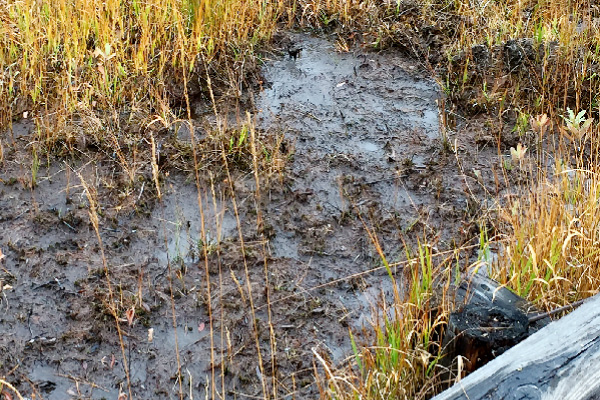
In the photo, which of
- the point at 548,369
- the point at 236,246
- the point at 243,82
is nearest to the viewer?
the point at 548,369

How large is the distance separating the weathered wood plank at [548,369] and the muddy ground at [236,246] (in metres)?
0.89

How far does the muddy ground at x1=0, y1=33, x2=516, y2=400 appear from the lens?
321 cm

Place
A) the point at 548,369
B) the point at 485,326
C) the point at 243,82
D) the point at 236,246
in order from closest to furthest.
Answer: the point at 548,369 < the point at 485,326 < the point at 236,246 < the point at 243,82

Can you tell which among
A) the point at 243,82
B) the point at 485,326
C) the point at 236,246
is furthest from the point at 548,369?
the point at 243,82

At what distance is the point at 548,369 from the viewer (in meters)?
2.14

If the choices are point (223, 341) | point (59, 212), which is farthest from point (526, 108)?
point (59, 212)

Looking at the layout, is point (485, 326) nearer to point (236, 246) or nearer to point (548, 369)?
point (548, 369)

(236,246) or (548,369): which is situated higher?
(548,369)

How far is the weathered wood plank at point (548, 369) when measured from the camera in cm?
209

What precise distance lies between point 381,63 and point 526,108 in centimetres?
114

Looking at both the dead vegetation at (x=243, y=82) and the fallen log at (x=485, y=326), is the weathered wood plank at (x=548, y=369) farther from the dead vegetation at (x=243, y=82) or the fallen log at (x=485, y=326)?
the dead vegetation at (x=243, y=82)

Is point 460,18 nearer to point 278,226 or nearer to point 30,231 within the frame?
point 278,226

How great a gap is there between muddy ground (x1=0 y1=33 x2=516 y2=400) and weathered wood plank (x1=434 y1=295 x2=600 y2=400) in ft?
2.92

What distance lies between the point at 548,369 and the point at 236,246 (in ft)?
6.60
